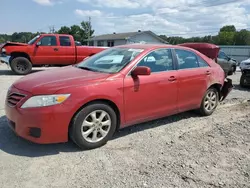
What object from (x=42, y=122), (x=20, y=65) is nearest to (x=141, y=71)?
(x=42, y=122)

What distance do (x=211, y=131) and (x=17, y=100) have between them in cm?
338

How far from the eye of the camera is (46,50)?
12.4 metres

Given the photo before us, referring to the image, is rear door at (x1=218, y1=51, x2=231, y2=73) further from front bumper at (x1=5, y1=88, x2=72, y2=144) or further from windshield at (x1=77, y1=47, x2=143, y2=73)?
front bumper at (x1=5, y1=88, x2=72, y2=144)

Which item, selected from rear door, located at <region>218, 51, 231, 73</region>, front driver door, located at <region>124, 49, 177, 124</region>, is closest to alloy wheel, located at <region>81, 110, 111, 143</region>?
front driver door, located at <region>124, 49, 177, 124</region>

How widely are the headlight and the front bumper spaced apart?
55mm

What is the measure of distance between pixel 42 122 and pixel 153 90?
1.93 metres

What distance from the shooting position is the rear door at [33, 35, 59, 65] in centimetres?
1231

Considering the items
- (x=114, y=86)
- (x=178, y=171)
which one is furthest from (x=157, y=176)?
(x=114, y=86)

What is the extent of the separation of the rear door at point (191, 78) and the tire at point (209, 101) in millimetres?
176

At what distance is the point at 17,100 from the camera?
143 inches

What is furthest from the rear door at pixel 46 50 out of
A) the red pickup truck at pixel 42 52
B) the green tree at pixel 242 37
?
the green tree at pixel 242 37

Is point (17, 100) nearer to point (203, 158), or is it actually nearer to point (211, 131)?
point (203, 158)

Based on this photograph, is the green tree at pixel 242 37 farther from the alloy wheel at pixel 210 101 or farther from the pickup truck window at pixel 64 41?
the alloy wheel at pixel 210 101

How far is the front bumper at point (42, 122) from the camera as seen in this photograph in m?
3.42
